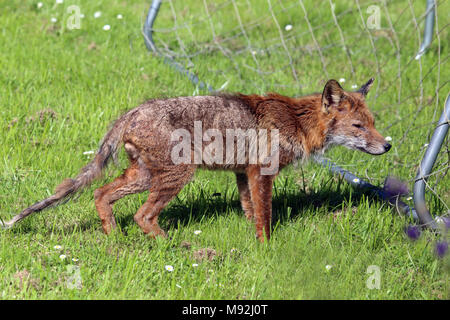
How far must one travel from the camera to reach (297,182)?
6168mm

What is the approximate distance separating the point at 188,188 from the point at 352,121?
5.39 feet

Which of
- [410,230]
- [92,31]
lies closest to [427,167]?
[410,230]

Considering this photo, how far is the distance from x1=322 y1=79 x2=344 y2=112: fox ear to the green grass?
2.64ft

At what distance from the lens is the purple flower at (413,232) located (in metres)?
4.93

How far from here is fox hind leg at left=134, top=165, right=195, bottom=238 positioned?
4.80m

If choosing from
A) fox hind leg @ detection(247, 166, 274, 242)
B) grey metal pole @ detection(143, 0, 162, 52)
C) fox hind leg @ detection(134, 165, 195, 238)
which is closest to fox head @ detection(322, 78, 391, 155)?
fox hind leg @ detection(247, 166, 274, 242)

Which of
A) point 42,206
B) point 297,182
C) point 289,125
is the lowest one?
point 297,182

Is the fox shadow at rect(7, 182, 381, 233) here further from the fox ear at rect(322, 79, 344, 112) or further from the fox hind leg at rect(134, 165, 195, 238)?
the fox ear at rect(322, 79, 344, 112)

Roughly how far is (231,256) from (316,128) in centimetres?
143

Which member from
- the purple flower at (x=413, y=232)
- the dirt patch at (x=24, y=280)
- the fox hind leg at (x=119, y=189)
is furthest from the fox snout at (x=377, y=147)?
the dirt patch at (x=24, y=280)

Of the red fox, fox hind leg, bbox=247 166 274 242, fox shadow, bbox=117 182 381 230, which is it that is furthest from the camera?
fox shadow, bbox=117 182 381 230

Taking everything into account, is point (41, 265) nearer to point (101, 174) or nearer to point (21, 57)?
point (101, 174)

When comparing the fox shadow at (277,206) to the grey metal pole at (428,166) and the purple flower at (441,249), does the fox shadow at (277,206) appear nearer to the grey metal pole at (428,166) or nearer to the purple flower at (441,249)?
the grey metal pole at (428,166)

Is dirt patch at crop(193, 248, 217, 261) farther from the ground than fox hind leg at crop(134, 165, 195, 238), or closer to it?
closer to it
